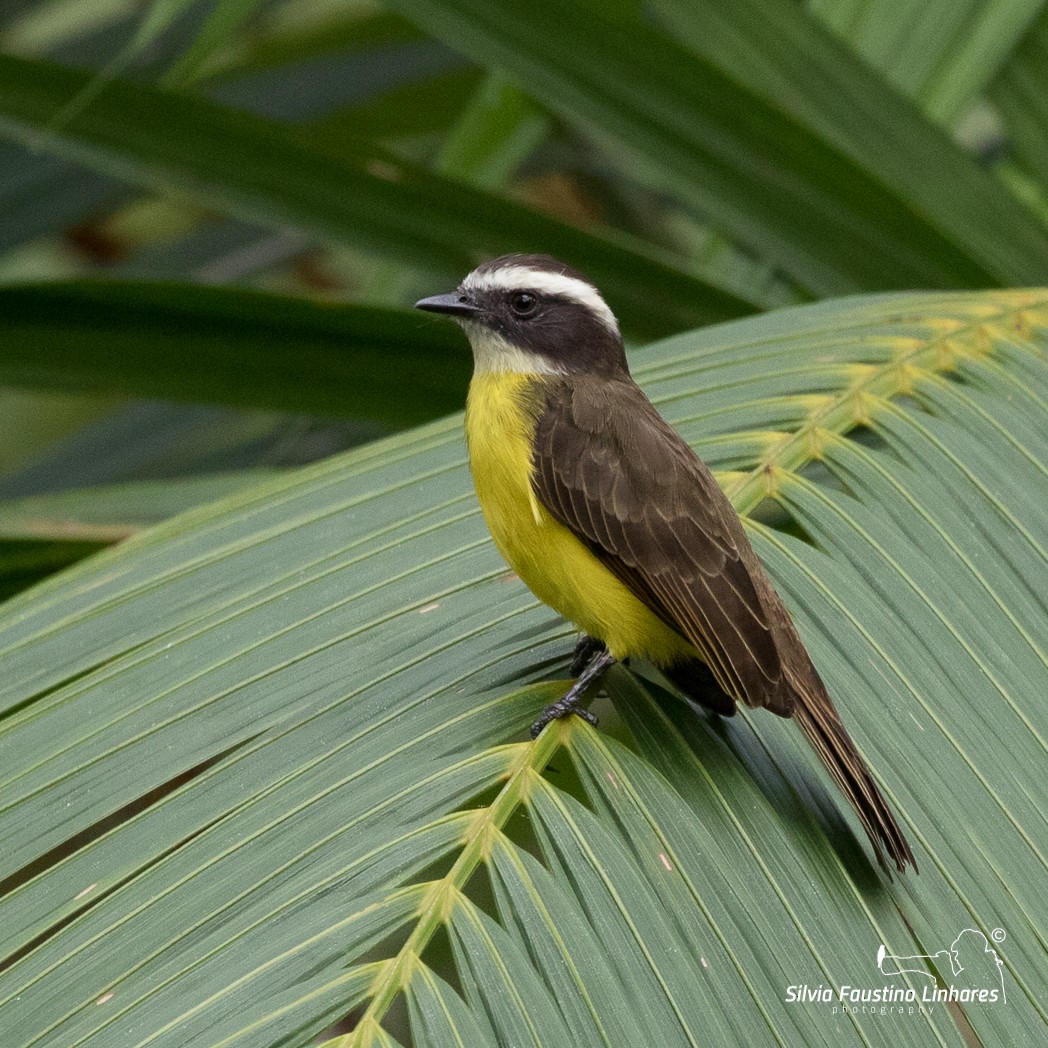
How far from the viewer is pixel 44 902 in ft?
7.00

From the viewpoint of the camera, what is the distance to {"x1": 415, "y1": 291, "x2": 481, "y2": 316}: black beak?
11.3ft

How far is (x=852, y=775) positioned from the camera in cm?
227

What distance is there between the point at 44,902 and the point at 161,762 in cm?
33

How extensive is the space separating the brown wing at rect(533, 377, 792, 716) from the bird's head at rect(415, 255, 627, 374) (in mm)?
319

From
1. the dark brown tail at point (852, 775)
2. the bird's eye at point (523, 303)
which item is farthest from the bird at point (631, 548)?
the bird's eye at point (523, 303)

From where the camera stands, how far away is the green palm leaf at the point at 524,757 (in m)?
1.91

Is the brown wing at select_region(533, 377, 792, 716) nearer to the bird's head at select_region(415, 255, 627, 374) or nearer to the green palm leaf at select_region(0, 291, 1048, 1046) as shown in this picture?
the green palm leaf at select_region(0, 291, 1048, 1046)

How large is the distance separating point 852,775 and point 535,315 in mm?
1576

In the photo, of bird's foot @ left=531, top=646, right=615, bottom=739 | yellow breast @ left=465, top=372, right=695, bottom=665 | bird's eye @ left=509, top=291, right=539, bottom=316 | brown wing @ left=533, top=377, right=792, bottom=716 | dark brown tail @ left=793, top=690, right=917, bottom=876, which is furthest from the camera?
bird's eye @ left=509, top=291, right=539, bottom=316

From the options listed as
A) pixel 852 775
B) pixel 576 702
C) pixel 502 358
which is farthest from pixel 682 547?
pixel 502 358

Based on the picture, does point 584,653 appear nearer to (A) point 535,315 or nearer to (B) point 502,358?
(B) point 502,358

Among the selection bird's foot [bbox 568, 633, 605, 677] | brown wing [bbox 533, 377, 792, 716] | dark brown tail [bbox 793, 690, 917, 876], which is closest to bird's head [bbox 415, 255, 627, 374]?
brown wing [bbox 533, 377, 792, 716]

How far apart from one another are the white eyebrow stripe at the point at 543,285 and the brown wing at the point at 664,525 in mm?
423

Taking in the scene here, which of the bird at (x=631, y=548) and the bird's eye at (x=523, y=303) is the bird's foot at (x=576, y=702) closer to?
the bird at (x=631, y=548)
